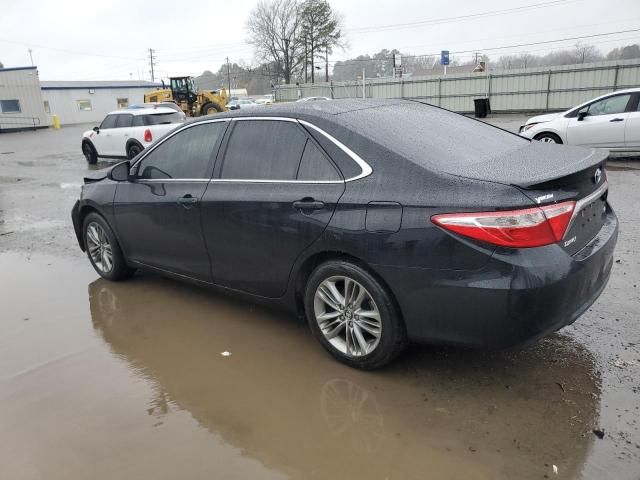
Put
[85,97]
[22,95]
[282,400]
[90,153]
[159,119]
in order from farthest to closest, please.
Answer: [85,97], [22,95], [90,153], [159,119], [282,400]

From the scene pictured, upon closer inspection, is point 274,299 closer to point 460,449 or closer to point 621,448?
point 460,449

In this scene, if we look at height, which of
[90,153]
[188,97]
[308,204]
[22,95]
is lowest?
[90,153]

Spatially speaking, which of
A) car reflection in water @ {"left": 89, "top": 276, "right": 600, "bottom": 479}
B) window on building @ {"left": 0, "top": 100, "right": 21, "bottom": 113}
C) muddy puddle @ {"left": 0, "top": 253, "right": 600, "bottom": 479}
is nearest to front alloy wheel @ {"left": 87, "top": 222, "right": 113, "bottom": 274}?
muddy puddle @ {"left": 0, "top": 253, "right": 600, "bottom": 479}

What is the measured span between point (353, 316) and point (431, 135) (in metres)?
1.28

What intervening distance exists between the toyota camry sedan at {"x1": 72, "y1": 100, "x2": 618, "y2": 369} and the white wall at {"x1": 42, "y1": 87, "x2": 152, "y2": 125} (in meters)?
52.5

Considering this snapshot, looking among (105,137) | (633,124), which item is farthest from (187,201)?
(105,137)

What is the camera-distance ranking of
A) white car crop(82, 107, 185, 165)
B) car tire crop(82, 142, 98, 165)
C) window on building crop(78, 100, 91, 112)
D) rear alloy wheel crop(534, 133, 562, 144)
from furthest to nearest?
window on building crop(78, 100, 91, 112) < car tire crop(82, 142, 98, 165) < white car crop(82, 107, 185, 165) < rear alloy wheel crop(534, 133, 562, 144)

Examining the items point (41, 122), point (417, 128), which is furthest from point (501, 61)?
point (417, 128)

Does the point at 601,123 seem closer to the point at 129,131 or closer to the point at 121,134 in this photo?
the point at 129,131

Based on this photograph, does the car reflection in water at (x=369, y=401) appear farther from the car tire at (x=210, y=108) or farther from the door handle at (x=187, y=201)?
the car tire at (x=210, y=108)

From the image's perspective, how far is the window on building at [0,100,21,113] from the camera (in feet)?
140

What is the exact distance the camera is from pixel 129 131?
48.3 feet

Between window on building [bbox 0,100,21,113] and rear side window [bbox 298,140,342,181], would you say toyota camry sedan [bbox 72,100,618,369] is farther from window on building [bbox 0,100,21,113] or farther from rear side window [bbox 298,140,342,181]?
window on building [bbox 0,100,21,113]

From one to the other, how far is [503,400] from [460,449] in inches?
20.5
